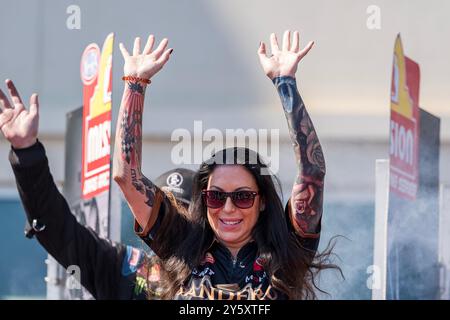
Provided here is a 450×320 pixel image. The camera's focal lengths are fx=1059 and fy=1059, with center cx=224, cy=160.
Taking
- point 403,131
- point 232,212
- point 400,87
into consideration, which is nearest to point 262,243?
point 232,212

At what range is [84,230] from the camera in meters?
4.56

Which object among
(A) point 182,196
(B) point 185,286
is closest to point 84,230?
(A) point 182,196

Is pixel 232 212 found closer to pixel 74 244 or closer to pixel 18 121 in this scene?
pixel 18 121

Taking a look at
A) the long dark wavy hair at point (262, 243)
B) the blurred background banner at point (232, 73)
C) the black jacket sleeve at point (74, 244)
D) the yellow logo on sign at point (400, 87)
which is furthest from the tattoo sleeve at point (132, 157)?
the yellow logo on sign at point (400, 87)

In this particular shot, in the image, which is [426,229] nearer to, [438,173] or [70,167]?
[438,173]

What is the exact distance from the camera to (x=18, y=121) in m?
3.77

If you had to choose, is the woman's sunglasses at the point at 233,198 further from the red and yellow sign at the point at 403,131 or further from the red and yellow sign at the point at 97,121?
the red and yellow sign at the point at 403,131

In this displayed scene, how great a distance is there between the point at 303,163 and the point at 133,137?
0.58 metres

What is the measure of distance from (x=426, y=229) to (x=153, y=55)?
204cm

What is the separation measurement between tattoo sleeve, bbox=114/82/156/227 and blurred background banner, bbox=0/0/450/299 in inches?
68.5

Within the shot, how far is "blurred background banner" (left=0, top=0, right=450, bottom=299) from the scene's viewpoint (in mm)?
5359

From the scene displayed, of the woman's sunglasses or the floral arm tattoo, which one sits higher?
the floral arm tattoo

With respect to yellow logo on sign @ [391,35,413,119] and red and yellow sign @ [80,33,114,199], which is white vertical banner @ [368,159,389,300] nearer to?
yellow logo on sign @ [391,35,413,119]

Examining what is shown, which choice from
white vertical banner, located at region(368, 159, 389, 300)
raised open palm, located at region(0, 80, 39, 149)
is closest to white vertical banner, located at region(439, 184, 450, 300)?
white vertical banner, located at region(368, 159, 389, 300)
